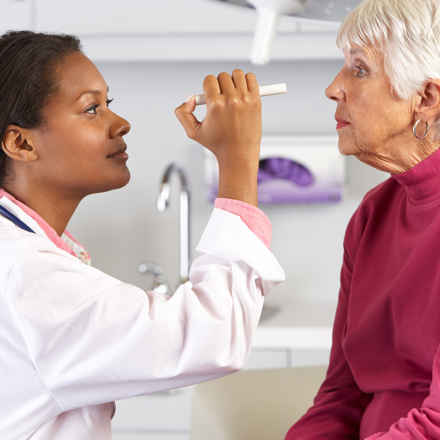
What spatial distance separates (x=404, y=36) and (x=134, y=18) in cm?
132

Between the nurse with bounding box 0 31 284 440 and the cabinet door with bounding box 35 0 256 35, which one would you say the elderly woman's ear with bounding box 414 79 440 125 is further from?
the cabinet door with bounding box 35 0 256 35

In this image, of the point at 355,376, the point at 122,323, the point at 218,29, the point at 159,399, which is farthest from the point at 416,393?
the point at 218,29

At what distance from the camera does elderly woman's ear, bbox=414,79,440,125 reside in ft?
3.49

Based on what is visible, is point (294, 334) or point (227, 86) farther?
point (294, 334)

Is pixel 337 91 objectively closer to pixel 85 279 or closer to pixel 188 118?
pixel 188 118

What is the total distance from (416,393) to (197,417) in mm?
438

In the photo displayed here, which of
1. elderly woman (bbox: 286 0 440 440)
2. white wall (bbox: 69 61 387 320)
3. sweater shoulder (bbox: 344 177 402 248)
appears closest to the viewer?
elderly woman (bbox: 286 0 440 440)

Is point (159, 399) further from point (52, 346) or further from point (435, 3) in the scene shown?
point (435, 3)

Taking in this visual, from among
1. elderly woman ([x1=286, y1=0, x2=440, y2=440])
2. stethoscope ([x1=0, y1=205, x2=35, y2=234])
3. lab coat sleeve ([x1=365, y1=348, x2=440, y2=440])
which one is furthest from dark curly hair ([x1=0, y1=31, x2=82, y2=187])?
lab coat sleeve ([x1=365, y1=348, x2=440, y2=440])

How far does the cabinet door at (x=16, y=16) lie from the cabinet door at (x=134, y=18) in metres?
0.03

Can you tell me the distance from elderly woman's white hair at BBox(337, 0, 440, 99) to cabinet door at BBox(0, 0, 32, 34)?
55.4 inches

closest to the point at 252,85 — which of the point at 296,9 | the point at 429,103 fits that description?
the point at 296,9

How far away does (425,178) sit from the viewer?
1091 millimetres

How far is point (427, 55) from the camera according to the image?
3.43 feet
